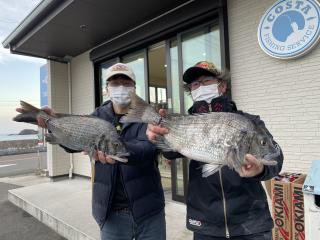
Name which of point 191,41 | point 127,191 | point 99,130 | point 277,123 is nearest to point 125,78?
point 99,130

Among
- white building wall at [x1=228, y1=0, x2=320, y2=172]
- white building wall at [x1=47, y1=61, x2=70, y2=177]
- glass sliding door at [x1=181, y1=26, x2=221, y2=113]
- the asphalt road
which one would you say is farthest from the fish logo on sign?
the asphalt road

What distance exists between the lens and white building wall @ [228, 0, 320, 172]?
3.55 m

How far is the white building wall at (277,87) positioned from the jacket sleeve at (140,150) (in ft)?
7.71

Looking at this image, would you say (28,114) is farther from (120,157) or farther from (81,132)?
(120,157)

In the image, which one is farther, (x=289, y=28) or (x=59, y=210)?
(x=59, y=210)

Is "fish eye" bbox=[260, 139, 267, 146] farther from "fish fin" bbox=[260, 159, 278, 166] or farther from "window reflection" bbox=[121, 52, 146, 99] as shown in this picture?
"window reflection" bbox=[121, 52, 146, 99]

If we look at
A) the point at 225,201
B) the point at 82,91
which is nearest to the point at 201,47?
the point at 225,201

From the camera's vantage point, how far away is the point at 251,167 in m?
1.44

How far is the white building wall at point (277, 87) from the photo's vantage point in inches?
140

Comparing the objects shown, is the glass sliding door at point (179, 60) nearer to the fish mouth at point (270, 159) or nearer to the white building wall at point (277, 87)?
the white building wall at point (277, 87)

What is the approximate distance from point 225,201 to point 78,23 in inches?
200

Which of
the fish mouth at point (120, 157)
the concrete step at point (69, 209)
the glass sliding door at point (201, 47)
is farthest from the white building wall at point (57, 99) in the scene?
the fish mouth at point (120, 157)

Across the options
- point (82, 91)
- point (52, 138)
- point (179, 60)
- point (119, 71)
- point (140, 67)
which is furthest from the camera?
point (82, 91)

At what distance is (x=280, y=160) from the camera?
162cm
